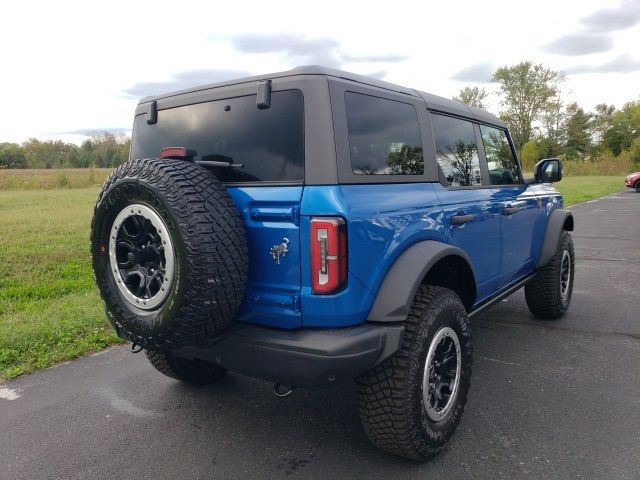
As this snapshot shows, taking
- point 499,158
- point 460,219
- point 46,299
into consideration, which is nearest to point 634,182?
point 499,158

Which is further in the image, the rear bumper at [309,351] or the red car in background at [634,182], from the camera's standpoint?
the red car in background at [634,182]

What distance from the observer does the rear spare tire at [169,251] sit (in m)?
2.16

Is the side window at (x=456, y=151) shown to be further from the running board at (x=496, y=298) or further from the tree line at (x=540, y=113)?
the tree line at (x=540, y=113)

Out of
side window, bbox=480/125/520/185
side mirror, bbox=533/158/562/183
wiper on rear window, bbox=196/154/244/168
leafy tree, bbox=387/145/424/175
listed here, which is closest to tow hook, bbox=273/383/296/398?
wiper on rear window, bbox=196/154/244/168

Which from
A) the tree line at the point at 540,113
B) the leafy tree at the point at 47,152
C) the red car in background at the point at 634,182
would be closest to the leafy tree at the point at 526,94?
the tree line at the point at 540,113

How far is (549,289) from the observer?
15.5ft

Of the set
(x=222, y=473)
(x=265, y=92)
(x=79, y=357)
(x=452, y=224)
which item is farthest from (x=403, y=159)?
(x=79, y=357)

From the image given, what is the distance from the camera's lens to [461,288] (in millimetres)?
3203

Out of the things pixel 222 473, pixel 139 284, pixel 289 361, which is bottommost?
pixel 222 473

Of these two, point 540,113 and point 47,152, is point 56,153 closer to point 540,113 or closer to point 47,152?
point 47,152

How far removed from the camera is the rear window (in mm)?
2400

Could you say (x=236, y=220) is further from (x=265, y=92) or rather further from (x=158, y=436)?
(x=158, y=436)

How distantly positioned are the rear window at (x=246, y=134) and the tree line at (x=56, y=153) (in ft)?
185

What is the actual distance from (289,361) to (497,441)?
1.32 metres
